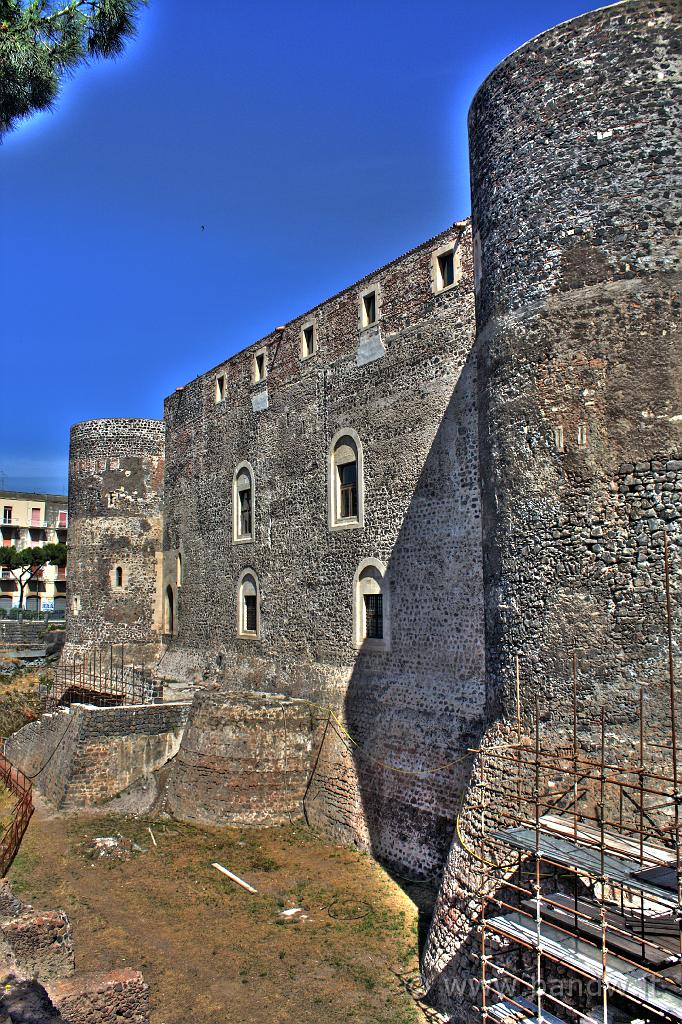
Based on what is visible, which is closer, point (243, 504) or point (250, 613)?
point (250, 613)

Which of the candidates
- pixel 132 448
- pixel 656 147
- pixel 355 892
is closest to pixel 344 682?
pixel 355 892

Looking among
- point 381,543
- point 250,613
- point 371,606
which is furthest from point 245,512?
point 381,543

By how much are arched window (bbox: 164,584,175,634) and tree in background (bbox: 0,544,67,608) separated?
26.5 metres

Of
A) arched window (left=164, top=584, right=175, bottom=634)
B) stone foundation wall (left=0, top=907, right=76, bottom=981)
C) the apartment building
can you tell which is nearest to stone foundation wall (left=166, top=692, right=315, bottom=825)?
stone foundation wall (left=0, top=907, right=76, bottom=981)

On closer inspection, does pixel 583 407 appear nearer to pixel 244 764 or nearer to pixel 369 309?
pixel 369 309

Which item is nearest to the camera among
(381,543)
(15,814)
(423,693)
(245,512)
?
(423,693)

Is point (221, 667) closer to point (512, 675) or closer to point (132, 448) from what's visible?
point (132, 448)

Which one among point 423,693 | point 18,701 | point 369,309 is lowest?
point 18,701

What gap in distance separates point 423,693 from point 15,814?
23.7 feet

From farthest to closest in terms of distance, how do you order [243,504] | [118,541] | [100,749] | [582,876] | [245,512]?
[118,541] → [243,504] → [245,512] → [100,749] → [582,876]

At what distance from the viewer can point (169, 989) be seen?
8.98m

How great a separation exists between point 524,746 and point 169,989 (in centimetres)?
490

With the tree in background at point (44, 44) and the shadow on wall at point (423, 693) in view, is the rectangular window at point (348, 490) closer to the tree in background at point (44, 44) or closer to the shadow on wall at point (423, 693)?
the shadow on wall at point (423, 693)

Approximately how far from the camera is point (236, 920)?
1065 cm
